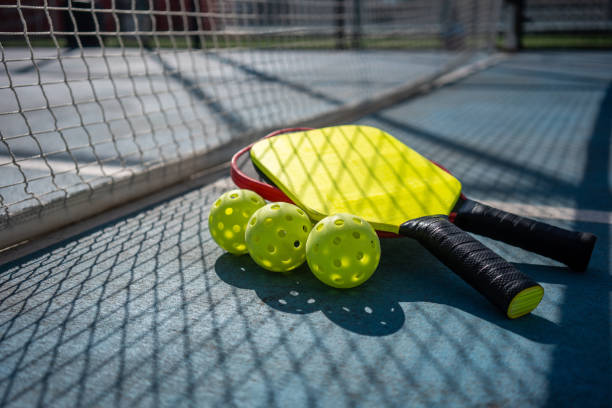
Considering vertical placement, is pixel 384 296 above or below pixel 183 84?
Result: below

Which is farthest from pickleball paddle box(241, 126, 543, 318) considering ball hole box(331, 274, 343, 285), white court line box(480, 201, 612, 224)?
white court line box(480, 201, 612, 224)

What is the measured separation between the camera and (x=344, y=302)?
5.01ft

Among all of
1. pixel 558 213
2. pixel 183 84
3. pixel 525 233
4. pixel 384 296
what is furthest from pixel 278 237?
pixel 183 84

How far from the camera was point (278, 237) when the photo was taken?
1.61m

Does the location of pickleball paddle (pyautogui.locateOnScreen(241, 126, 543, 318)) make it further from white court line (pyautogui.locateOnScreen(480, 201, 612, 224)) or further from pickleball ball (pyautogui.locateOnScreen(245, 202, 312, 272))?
white court line (pyautogui.locateOnScreen(480, 201, 612, 224))

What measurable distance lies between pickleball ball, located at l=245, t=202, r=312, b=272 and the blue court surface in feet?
0.29

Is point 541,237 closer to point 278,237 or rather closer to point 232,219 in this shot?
point 278,237

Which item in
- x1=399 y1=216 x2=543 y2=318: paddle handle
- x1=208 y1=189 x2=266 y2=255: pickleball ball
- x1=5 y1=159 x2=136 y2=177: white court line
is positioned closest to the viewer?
x1=399 y1=216 x2=543 y2=318: paddle handle

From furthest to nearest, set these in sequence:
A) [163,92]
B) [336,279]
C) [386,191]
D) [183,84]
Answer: [183,84] → [163,92] → [386,191] → [336,279]

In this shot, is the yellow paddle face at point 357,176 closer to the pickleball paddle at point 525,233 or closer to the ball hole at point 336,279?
the pickleball paddle at point 525,233

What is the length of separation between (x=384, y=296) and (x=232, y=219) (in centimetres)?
62

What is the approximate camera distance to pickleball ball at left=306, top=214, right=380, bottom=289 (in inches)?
59.2

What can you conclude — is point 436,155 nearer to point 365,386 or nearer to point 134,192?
point 134,192

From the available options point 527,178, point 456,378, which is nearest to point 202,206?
point 456,378
